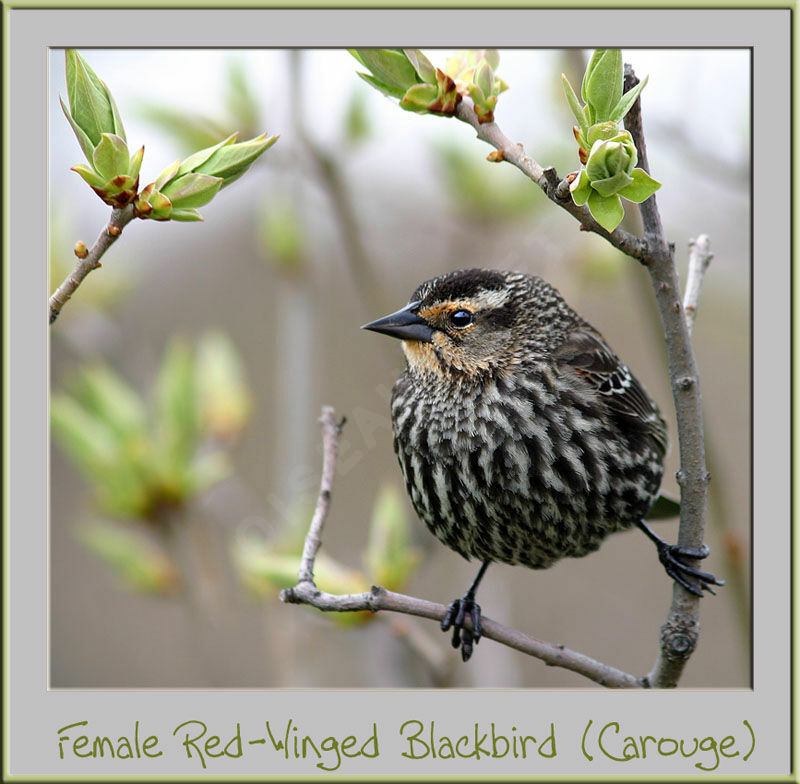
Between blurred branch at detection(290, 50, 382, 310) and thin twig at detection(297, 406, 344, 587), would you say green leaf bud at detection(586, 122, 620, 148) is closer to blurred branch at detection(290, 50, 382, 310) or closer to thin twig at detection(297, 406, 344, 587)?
thin twig at detection(297, 406, 344, 587)

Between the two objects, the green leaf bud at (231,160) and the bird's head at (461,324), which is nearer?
the green leaf bud at (231,160)

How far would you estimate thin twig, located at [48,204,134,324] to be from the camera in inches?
57.4

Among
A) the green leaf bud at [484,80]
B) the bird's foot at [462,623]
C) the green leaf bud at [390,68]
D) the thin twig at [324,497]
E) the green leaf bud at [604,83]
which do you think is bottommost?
the bird's foot at [462,623]

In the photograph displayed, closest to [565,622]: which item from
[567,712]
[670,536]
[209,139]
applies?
[670,536]

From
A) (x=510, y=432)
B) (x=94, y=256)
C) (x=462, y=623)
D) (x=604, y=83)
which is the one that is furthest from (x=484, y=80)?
(x=462, y=623)

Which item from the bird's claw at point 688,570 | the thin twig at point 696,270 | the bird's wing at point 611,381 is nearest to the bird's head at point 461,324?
the bird's wing at point 611,381

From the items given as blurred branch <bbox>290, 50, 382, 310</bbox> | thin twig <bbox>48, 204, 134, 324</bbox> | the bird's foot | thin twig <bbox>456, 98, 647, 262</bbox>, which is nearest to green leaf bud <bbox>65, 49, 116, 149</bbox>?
thin twig <bbox>48, 204, 134, 324</bbox>

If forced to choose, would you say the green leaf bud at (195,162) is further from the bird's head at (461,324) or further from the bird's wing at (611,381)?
the bird's wing at (611,381)

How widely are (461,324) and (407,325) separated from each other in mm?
158

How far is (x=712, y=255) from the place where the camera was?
7.82 ft

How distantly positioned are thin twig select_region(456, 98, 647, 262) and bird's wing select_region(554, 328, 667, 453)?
83 centimetres

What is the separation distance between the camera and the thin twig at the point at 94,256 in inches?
57.4

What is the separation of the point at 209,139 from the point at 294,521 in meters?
1.17
